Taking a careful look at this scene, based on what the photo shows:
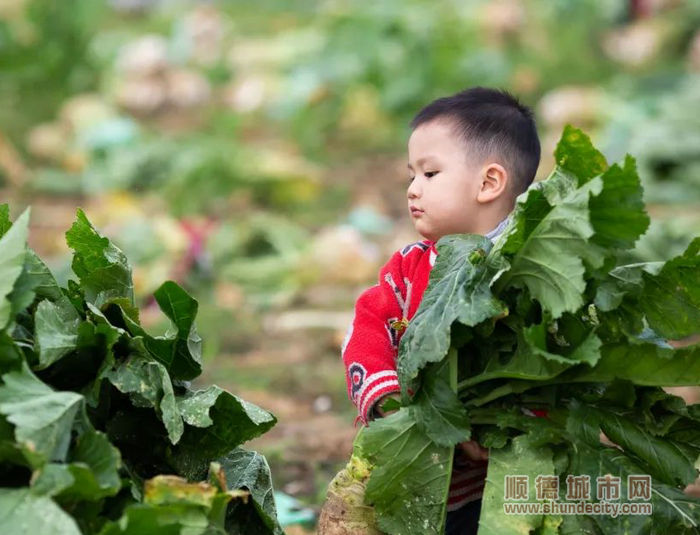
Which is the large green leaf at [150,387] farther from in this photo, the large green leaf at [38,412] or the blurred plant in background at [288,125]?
the blurred plant in background at [288,125]

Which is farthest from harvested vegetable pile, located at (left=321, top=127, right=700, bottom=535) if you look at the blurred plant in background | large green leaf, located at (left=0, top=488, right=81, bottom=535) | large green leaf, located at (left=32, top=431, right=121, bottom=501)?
the blurred plant in background

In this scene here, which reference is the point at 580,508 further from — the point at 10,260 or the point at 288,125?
the point at 288,125

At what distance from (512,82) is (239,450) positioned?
27.9ft

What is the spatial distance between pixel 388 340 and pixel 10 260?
95 centimetres

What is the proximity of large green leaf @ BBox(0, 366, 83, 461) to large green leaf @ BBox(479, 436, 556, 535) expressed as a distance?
0.90 metres

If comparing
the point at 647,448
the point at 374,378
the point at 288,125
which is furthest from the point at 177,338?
the point at 288,125

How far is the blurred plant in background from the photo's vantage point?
7.04 metres

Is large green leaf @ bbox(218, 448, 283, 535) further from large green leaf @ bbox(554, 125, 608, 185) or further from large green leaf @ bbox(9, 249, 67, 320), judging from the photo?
large green leaf @ bbox(554, 125, 608, 185)

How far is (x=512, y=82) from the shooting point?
Answer: 10852 millimetres

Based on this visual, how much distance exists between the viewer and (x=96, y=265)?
2.74m

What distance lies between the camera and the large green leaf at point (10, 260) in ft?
7.56

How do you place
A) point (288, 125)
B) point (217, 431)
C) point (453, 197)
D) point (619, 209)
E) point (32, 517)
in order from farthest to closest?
point (288, 125), point (453, 197), point (217, 431), point (619, 209), point (32, 517)

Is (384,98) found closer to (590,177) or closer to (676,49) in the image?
(676,49)

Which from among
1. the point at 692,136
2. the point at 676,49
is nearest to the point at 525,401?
the point at 692,136
